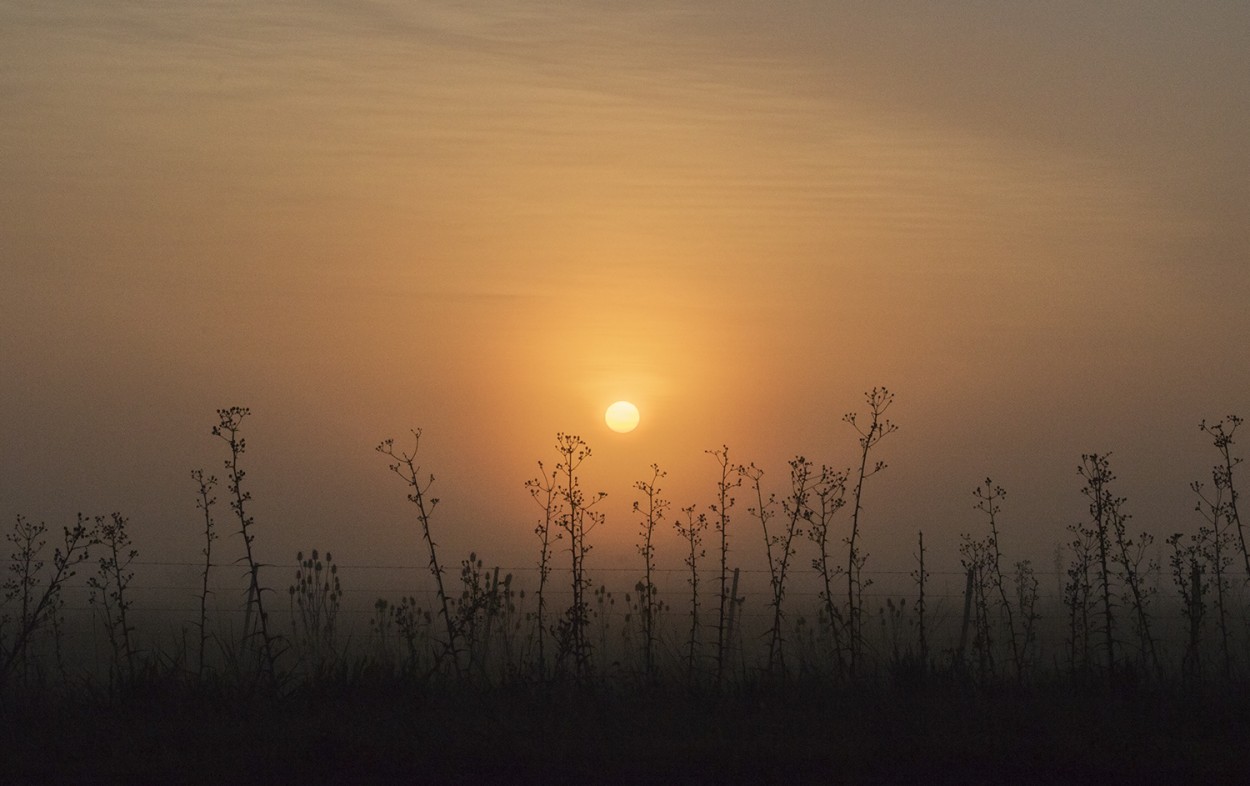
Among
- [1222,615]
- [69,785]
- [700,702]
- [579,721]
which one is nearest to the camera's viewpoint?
[69,785]

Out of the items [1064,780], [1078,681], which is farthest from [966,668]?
[1064,780]

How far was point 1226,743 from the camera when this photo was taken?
9.66m

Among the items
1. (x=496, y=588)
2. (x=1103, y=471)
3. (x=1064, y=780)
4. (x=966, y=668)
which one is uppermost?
(x=1103, y=471)

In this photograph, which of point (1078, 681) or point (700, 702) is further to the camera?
point (1078, 681)

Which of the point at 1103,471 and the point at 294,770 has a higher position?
the point at 1103,471

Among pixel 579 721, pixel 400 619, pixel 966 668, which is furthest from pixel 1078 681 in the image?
pixel 400 619

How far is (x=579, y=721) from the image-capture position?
34.1 feet

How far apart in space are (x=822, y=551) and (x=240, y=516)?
633 cm

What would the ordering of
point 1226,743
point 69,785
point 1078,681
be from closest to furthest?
point 69,785, point 1226,743, point 1078,681

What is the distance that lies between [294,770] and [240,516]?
4.14 metres

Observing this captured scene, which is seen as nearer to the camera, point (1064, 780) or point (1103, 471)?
point (1064, 780)

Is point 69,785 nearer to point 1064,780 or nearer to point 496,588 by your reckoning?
point 496,588

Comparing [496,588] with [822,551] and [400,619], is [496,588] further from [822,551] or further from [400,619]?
[822,551]

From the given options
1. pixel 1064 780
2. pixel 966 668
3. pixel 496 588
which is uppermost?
pixel 496 588
